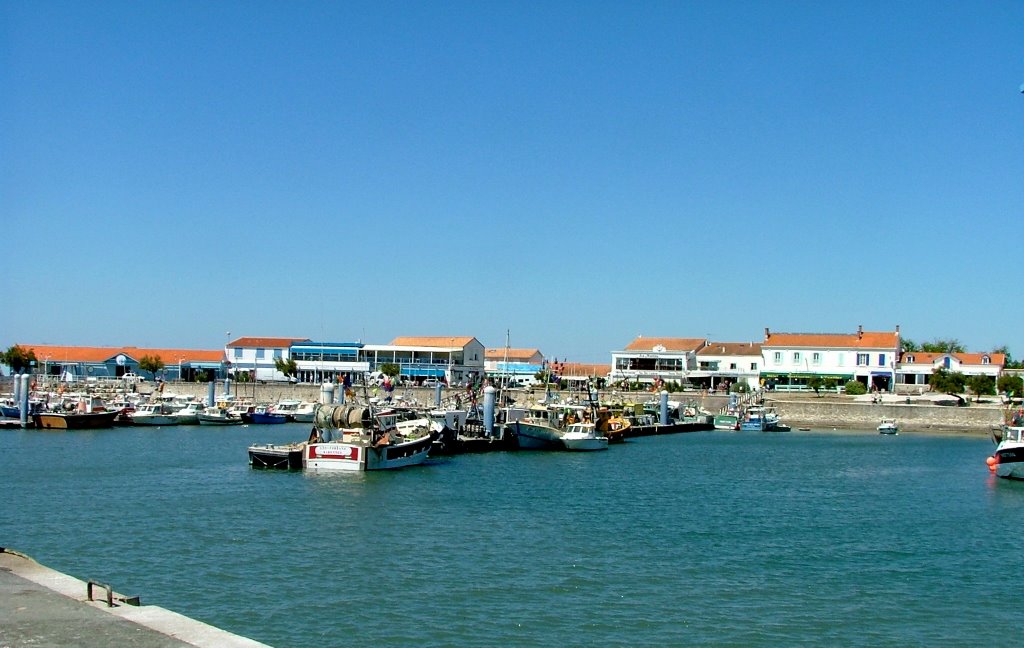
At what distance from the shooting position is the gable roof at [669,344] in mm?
111875

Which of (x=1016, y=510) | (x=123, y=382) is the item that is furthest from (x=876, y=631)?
(x=123, y=382)

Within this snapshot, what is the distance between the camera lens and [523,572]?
23.2 metres

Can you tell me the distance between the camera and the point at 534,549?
85.3ft

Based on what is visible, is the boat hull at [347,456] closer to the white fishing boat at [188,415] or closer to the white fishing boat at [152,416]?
the white fishing boat at [152,416]

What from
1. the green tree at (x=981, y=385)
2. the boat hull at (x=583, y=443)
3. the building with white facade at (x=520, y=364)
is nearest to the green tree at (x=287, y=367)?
the building with white facade at (x=520, y=364)

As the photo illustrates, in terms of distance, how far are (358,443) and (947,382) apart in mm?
68429

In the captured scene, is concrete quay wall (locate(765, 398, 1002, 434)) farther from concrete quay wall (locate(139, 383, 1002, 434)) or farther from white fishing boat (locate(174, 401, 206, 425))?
white fishing boat (locate(174, 401, 206, 425))

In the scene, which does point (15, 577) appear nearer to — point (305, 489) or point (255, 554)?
point (255, 554)

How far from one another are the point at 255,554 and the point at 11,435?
3997 centimetres

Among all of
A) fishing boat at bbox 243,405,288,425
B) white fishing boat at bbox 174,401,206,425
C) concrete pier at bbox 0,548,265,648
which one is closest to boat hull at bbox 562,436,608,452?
fishing boat at bbox 243,405,288,425

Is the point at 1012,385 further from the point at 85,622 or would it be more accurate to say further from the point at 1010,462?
the point at 85,622

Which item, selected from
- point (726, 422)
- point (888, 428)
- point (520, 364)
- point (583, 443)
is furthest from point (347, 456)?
point (520, 364)

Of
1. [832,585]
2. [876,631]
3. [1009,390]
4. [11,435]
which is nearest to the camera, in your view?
[876,631]

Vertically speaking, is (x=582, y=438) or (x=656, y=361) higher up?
(x=656, y=361)
